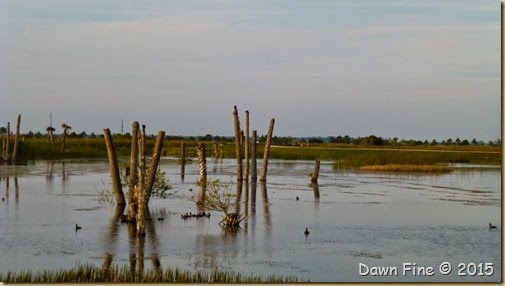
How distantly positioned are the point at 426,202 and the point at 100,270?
19585 millimetres

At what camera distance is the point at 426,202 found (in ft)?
108

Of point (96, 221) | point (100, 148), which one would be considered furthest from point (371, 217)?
point (100, 148)

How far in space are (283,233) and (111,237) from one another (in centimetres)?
473

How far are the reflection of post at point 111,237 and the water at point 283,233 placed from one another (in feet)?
0.10

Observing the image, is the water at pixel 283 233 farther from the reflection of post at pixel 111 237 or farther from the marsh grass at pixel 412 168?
the marsh grass at pixel 412 168

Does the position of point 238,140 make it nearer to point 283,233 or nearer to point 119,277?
point 283,233

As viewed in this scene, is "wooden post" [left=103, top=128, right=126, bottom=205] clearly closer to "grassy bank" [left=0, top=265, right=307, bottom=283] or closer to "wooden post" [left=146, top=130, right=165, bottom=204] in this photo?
"wooden post" [left=146, top=130, right=165, bottom=204]

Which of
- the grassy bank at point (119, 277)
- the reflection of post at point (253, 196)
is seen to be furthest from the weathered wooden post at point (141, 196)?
the reflection of post at point (253, 196)

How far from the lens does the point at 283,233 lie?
2295cm

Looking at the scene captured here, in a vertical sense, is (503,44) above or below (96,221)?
above

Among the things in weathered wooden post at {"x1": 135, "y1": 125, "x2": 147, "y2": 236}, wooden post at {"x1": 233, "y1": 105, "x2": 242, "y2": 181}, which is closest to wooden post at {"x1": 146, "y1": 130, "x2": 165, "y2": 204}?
weathered wooden post at {"x1": 135, "y1": 125, "x2": 147, "y2": 236}

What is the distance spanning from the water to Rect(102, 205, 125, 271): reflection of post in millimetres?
31

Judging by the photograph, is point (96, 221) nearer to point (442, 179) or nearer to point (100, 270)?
point (100, 270)

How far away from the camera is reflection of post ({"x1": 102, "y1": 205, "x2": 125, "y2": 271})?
17844 millimetres
